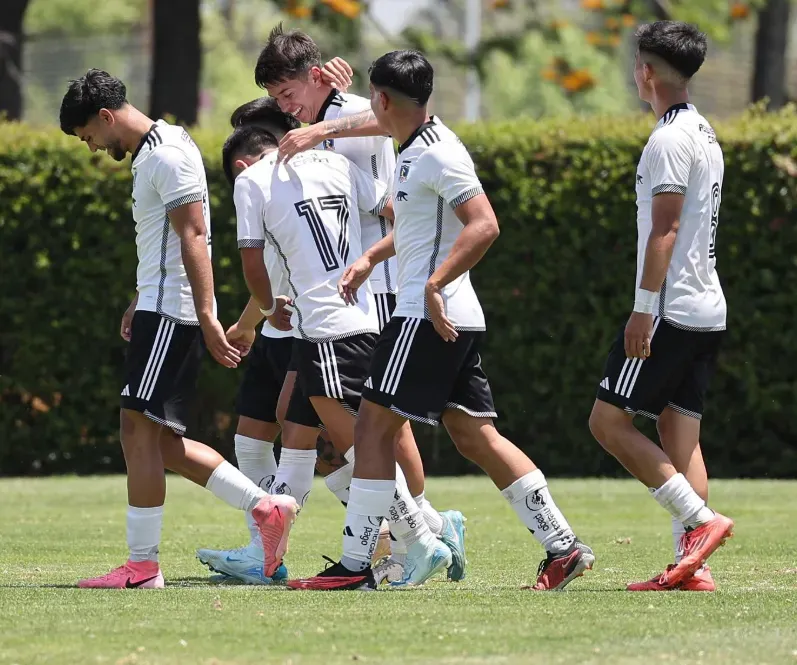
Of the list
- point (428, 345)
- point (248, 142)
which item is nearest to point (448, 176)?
point (428, 345)

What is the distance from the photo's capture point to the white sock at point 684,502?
653cm

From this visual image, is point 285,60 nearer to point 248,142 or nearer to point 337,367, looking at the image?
point 248,142

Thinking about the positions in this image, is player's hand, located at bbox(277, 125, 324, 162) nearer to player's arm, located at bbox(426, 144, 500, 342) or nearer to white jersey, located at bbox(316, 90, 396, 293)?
white jersey, located at bbox(316, 90, 396, 293)

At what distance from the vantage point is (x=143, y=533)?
6.87 metres

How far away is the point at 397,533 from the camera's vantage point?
691 cm

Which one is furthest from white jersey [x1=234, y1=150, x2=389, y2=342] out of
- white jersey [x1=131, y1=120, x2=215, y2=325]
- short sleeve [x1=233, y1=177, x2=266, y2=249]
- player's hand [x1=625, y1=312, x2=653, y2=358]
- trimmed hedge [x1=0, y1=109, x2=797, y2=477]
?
trimmed hedge [x1=0, y1=109, x2=797, y2=477]

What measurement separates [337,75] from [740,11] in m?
11.3

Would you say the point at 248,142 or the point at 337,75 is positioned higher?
the point at 337,75

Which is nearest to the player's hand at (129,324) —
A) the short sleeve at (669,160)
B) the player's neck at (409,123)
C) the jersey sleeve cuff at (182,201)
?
the jersey sleeve cuff at (182,201)

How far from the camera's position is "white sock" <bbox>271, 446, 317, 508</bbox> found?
7504 mm

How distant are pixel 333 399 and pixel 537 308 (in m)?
6.51

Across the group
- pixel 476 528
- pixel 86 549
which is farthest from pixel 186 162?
pixel 476 528

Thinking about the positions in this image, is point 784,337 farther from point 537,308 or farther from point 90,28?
point 90,28

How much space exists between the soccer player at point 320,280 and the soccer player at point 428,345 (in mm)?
441
